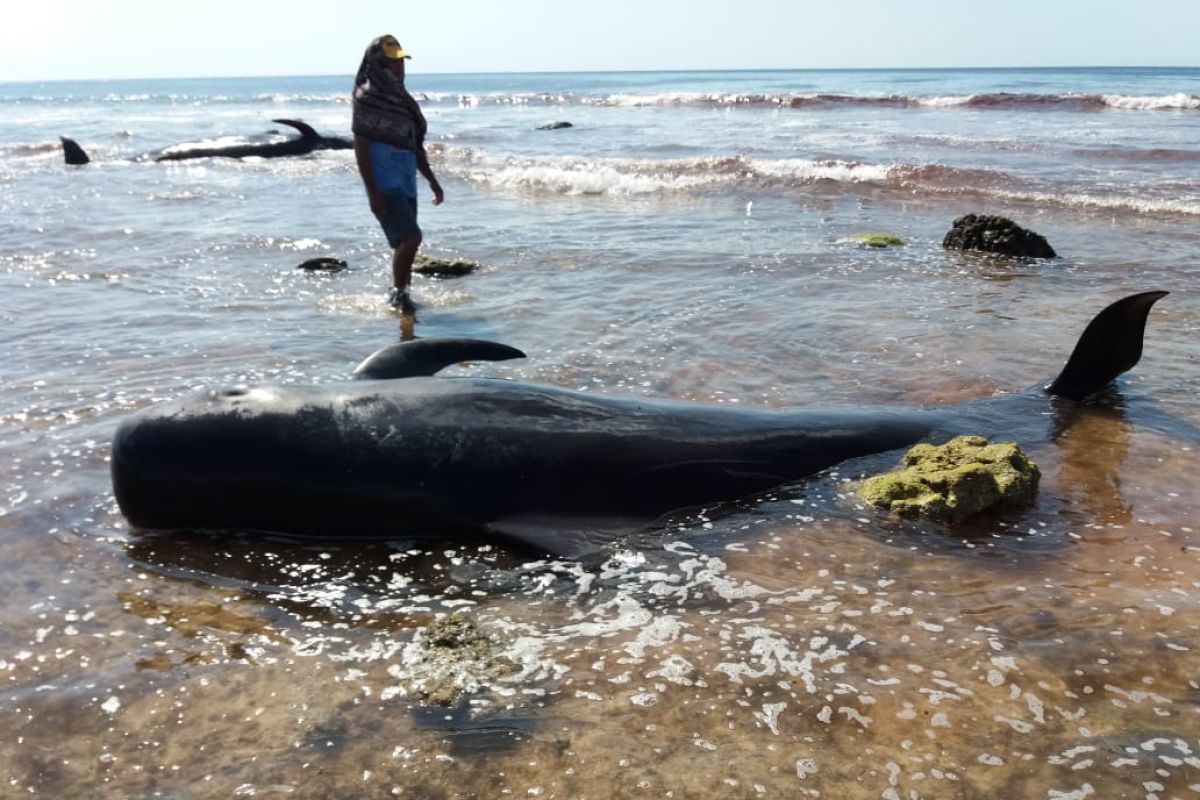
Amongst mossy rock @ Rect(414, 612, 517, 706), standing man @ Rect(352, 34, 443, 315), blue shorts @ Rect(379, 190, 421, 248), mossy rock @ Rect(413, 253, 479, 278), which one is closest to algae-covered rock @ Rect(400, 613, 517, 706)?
mossy rock @ Rect(414, 612, 517, 706)

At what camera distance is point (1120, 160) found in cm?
1877

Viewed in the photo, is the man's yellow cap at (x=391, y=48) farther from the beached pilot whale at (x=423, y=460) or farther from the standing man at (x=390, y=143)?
the beached pilot whale at (x=423, y=460)

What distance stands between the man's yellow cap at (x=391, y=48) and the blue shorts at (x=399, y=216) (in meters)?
1.10

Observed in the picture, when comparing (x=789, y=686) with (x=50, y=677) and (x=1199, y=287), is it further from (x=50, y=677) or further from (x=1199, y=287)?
(x=1199, y=287)

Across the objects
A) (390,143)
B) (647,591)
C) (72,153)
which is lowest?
(647,591)

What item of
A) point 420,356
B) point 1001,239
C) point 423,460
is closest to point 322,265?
point 420,356

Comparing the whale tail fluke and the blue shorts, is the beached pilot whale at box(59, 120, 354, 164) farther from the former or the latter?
the blue shorts

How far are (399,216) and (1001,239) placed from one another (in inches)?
230

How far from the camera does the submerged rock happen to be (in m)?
10.8

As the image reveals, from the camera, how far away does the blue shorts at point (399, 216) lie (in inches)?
336

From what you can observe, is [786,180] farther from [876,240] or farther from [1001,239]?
[1001,239]

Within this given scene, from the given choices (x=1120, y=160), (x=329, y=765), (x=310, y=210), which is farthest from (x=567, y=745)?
(x=1120, y=160)

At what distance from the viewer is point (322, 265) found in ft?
33.3

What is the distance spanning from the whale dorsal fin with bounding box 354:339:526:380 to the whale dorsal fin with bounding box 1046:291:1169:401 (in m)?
3.15
